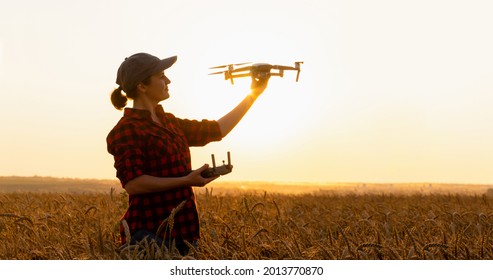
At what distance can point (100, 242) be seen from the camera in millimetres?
4305

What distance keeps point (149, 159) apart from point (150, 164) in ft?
0.12

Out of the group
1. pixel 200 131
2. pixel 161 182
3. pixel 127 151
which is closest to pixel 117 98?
pixel 127 151

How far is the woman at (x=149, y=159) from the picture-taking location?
13.8ft

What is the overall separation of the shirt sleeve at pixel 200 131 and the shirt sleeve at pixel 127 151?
75 centimetres

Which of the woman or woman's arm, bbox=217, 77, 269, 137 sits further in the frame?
woman's arm, bbox=217, 77, 269, 137

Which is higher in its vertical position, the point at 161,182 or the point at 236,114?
the point at 236,114

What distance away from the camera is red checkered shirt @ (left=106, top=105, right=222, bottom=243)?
423 centimetres

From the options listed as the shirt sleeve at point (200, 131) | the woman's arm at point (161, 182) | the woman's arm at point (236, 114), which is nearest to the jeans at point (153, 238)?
the woman's arm at point (161, 182)

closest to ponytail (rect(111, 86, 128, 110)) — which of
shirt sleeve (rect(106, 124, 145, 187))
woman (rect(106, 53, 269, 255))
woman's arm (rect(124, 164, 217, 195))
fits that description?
woman (rect(106, 53, 269, 255))

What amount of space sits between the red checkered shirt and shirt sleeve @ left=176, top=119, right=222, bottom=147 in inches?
18.5

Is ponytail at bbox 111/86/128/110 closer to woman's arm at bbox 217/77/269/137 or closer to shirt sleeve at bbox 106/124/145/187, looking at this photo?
shirt sleeve at bbox 106/124/145/187

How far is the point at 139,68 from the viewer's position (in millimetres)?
4359

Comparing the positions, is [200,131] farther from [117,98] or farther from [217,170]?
[217,170]
